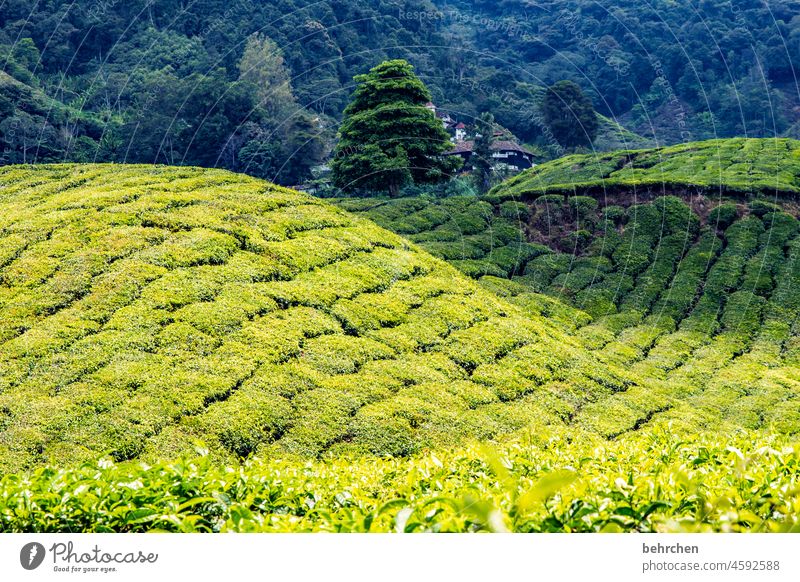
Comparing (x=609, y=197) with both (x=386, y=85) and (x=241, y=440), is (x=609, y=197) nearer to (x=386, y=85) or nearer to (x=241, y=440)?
(x=386, y=85)

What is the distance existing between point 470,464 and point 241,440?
417 cm

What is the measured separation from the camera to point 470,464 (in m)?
6.62

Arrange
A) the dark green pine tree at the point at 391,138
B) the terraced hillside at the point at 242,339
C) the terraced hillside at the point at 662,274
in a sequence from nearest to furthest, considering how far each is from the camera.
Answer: the terraced hillside at the point at 242,339
the terraced hillside at the point at 662,274
the dark green pine tree at the point at 391,138

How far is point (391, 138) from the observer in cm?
2630

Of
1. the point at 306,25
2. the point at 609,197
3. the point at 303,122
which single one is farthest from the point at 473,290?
the point at 306,25

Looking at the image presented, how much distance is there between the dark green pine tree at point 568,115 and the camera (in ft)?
164

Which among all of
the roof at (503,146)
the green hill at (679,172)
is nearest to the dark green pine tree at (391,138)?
the green hill at (679,172)

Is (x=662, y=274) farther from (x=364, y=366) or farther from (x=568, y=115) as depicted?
(x=568, y=115)

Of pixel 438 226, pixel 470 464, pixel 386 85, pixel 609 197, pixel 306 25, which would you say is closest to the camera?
pixel 470 464

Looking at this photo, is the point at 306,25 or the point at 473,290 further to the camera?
the point at 306,25
